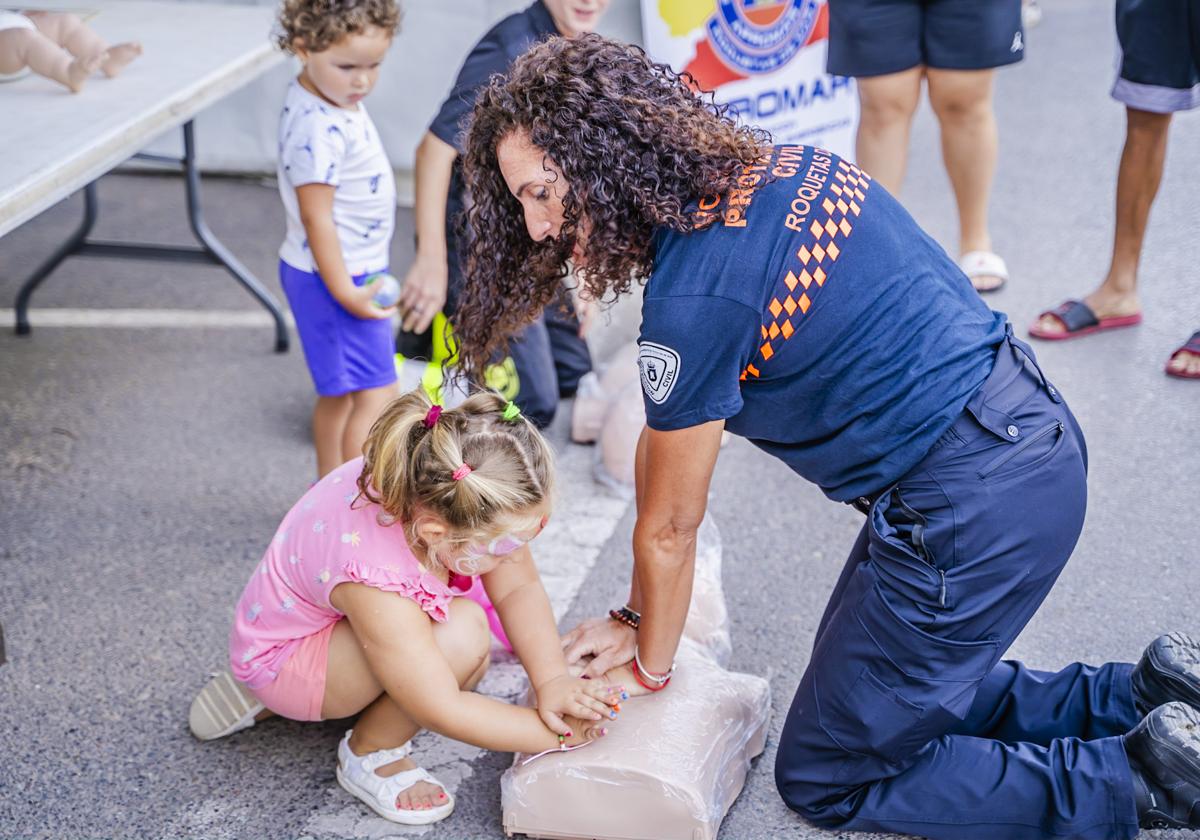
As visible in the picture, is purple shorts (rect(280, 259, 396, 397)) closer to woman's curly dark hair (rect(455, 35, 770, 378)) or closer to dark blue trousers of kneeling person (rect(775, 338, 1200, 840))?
woman's curly dark hair (rect(455, 35, 770, 378))

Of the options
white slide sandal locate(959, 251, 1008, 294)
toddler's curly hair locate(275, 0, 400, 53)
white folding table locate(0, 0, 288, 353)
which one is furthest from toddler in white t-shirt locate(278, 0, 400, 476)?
white slide sandal locate(959, 251, 1008, 294)

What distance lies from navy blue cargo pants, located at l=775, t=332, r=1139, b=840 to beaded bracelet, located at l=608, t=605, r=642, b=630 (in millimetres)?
307

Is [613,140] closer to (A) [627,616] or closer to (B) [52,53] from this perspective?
(A) [627,616]

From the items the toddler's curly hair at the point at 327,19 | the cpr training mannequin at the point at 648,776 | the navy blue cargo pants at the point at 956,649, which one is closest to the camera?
the navy blue cargo pants at the point at 956,649

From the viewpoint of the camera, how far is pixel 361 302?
108 inches

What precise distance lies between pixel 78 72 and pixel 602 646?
197 cm

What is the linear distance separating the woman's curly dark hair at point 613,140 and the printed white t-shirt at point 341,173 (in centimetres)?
87

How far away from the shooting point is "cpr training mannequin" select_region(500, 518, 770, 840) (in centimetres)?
197

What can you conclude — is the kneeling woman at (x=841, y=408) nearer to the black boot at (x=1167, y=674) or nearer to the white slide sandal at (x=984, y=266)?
the black boot at (x=1167, y=674)

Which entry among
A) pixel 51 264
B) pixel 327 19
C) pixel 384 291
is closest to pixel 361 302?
pixel 384 291

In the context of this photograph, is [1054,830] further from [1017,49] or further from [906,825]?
[1017,49]

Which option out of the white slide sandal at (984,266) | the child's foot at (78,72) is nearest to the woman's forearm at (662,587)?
the child's foot at (78,72)

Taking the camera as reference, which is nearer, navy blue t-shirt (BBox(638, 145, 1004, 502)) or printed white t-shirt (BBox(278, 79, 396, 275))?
navy blue t-shirt (BBox(638, 145, 1004, 502))

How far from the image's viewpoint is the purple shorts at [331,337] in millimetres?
2809
